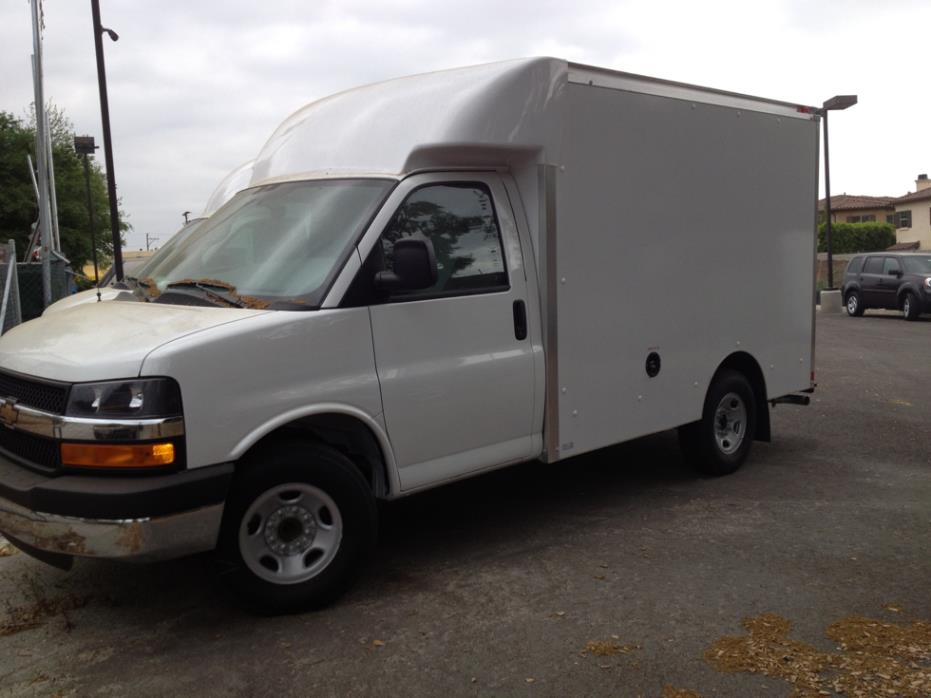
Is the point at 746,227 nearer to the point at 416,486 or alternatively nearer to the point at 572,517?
the point at 572,517

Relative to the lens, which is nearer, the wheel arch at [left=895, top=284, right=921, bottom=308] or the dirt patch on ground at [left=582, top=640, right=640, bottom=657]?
the dirt patch on ground at [left=582, top=640, right=640, bottom=657]

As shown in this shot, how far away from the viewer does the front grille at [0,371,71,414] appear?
158 inches

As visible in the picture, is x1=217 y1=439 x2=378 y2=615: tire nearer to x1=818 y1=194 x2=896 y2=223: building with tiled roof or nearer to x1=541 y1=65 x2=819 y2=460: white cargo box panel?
x1=541 y1=65 x2=819 y2=460: white cargo box panel

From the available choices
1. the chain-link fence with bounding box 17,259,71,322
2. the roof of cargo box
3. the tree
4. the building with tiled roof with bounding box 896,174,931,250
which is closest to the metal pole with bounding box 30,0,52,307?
the chain-link fence with bounding box 17,259,71,322

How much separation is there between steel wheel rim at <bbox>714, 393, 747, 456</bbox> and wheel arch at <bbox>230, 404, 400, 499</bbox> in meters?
3.18

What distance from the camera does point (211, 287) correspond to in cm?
472

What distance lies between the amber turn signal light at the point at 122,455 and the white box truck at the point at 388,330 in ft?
0.04

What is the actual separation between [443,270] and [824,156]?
26.2 meters

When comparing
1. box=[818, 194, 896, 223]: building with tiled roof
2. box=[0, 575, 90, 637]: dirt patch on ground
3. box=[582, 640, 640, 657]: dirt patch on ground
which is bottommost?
box=[582, 640, 640, 657]: dirt patch on ground

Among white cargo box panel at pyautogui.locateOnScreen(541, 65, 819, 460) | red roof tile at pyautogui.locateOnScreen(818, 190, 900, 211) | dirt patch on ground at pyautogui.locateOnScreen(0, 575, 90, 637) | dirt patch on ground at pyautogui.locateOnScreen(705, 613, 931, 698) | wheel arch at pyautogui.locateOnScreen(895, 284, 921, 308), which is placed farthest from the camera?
red roof tile at pyautogui.locateOnScreen(818, 190, 900, 211)

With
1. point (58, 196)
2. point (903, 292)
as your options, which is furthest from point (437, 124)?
point (58, 196)

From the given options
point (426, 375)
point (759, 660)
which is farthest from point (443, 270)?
point (759, 660)

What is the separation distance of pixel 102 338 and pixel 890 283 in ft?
75.2

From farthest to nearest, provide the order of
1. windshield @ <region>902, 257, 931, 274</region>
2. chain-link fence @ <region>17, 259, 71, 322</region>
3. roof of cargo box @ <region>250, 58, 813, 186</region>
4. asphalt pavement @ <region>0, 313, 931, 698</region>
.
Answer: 1. windshield @ <region>902, 257, 931, 274</region>
2. chain-link fence @ <region>17, 259, 71, 322</region>
3. roof of cargo box @ <region>250, 58, 813, 186</region>
4. asphalt pavement @ <region>0, 313, 931, 698</region>
